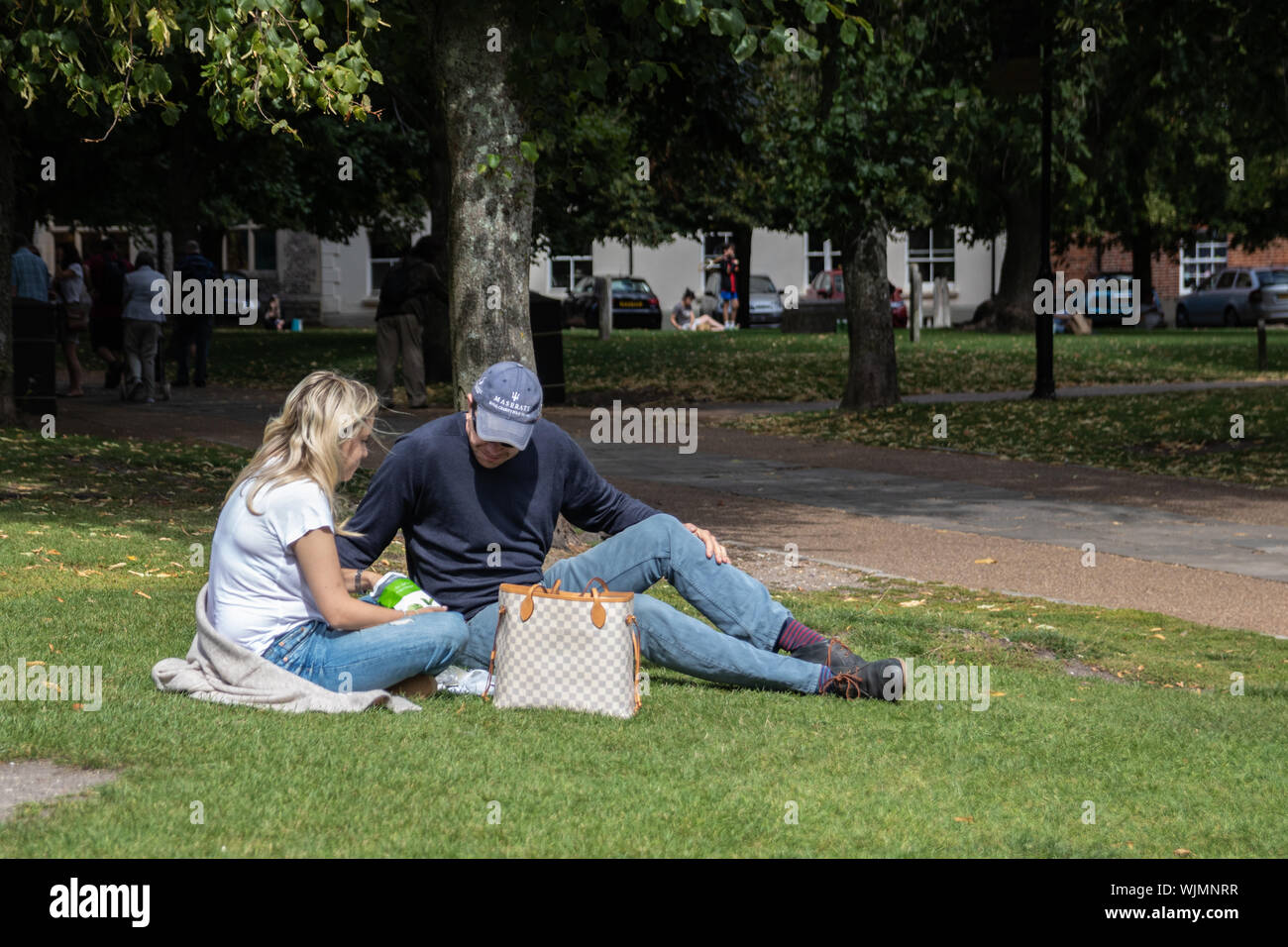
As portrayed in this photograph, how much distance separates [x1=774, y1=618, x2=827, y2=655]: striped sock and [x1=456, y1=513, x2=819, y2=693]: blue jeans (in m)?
0.03

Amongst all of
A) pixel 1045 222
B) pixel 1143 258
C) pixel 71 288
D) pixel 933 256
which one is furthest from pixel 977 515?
pixel 933 256

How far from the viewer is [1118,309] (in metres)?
43.7

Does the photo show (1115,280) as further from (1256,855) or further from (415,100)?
(1256,855)

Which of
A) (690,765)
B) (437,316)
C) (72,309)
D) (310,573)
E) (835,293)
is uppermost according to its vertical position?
(835,293)

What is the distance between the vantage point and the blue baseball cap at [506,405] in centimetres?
559

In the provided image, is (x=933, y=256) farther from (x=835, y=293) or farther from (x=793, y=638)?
(x=793, y=638)

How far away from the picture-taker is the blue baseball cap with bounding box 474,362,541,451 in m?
5.59

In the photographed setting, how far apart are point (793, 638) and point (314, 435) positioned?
2057mm

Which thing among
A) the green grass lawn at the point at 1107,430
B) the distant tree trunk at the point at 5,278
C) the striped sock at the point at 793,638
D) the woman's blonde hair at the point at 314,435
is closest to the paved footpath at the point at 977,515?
the green grass lawn at the point at 1107,430

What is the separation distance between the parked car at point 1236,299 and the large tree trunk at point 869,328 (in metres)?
24.1

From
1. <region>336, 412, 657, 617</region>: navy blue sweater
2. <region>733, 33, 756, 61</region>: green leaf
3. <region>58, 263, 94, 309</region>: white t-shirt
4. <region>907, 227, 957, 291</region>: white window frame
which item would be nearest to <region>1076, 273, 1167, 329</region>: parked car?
<region>907, 227, 957, 291</region>: white window frame

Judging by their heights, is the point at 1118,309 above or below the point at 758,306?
below

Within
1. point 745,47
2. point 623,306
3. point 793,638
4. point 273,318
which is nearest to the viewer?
point 793,638

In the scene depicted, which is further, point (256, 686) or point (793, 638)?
point (793, 638)
